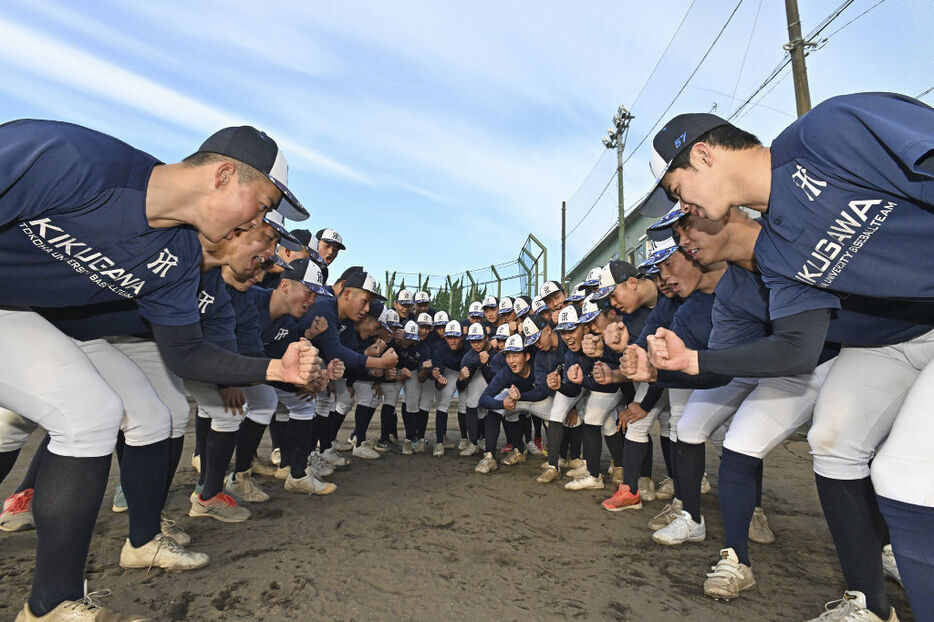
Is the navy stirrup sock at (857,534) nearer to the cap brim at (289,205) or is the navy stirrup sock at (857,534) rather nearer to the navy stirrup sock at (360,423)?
the cap brim at (289,205)

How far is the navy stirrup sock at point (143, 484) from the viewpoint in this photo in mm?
2666

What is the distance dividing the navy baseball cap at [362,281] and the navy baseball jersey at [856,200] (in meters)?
4.44

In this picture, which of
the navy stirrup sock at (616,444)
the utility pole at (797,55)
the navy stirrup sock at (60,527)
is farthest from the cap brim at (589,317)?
the utility pole at (797,55)

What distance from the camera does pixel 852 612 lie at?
2238mm

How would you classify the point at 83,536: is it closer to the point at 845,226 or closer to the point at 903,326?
the point at 845,226

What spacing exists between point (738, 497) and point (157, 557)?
9.86 ft

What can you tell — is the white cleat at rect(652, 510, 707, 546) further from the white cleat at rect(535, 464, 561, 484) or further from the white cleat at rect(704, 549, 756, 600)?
the white cleat at rect(535, 464, 561, 484)

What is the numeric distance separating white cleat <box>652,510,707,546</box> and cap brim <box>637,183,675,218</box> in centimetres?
199

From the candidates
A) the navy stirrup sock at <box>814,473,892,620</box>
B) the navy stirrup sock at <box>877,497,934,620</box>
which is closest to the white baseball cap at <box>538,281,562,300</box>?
the navy stirrup sock at <box>814,473,892,620</box>

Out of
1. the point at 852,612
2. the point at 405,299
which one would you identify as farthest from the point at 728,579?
the point at 405,299

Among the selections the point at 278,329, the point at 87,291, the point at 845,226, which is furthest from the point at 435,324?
the point at 845,226

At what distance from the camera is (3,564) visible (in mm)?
2734

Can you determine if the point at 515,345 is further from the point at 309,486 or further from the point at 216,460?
the point at 216,460

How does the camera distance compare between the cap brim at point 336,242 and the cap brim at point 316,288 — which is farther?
the cap brim at point 336,242
